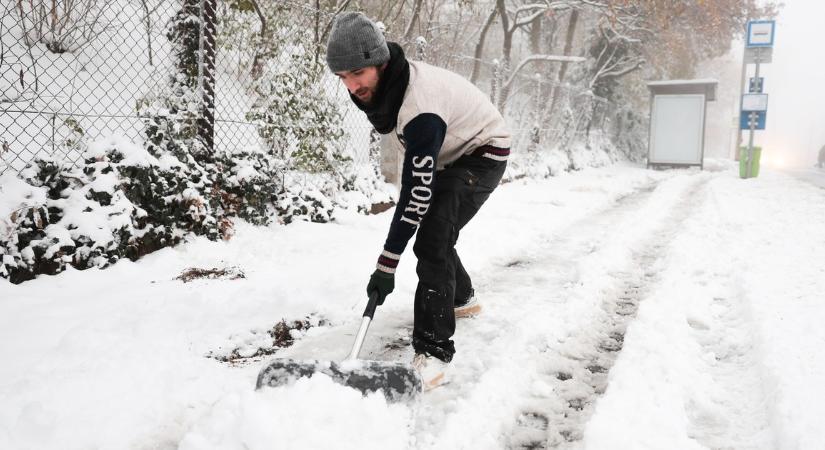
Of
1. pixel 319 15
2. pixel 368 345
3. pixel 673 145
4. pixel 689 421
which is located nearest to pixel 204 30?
pixel 319 15

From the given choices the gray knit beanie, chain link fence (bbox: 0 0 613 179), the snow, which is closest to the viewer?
the gray knit beanie

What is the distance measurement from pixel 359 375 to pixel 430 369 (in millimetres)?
505

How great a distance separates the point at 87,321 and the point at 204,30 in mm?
2699

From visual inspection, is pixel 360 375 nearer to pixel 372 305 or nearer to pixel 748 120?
pixel 372 305

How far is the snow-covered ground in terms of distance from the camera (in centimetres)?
184

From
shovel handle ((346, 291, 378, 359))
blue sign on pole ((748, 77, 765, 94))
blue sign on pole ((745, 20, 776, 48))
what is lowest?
shovel handle ((346, 291, 378, 359))

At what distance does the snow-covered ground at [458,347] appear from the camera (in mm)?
1844

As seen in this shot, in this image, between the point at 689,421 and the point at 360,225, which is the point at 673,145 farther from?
the point at 689,421

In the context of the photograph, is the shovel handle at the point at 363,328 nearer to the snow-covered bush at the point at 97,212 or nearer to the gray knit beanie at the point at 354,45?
the gray knit beanie at the point at 354,45

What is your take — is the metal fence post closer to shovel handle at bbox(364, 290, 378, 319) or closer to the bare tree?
the bare tree

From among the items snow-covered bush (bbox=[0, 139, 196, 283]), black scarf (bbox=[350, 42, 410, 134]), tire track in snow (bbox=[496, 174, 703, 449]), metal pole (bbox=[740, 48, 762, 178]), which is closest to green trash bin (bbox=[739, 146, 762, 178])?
metal pole (bbox=[740, 48, 762, 178])

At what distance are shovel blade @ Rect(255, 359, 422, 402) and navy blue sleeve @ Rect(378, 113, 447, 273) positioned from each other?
453 mm

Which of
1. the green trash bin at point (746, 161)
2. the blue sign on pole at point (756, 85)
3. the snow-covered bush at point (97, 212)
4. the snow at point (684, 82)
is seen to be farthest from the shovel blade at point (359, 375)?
the snow at point (684, 82)

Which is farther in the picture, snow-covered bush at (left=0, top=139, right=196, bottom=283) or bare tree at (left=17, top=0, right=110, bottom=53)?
bare tree at (left=17, top=0, right=110, bottom=53)
